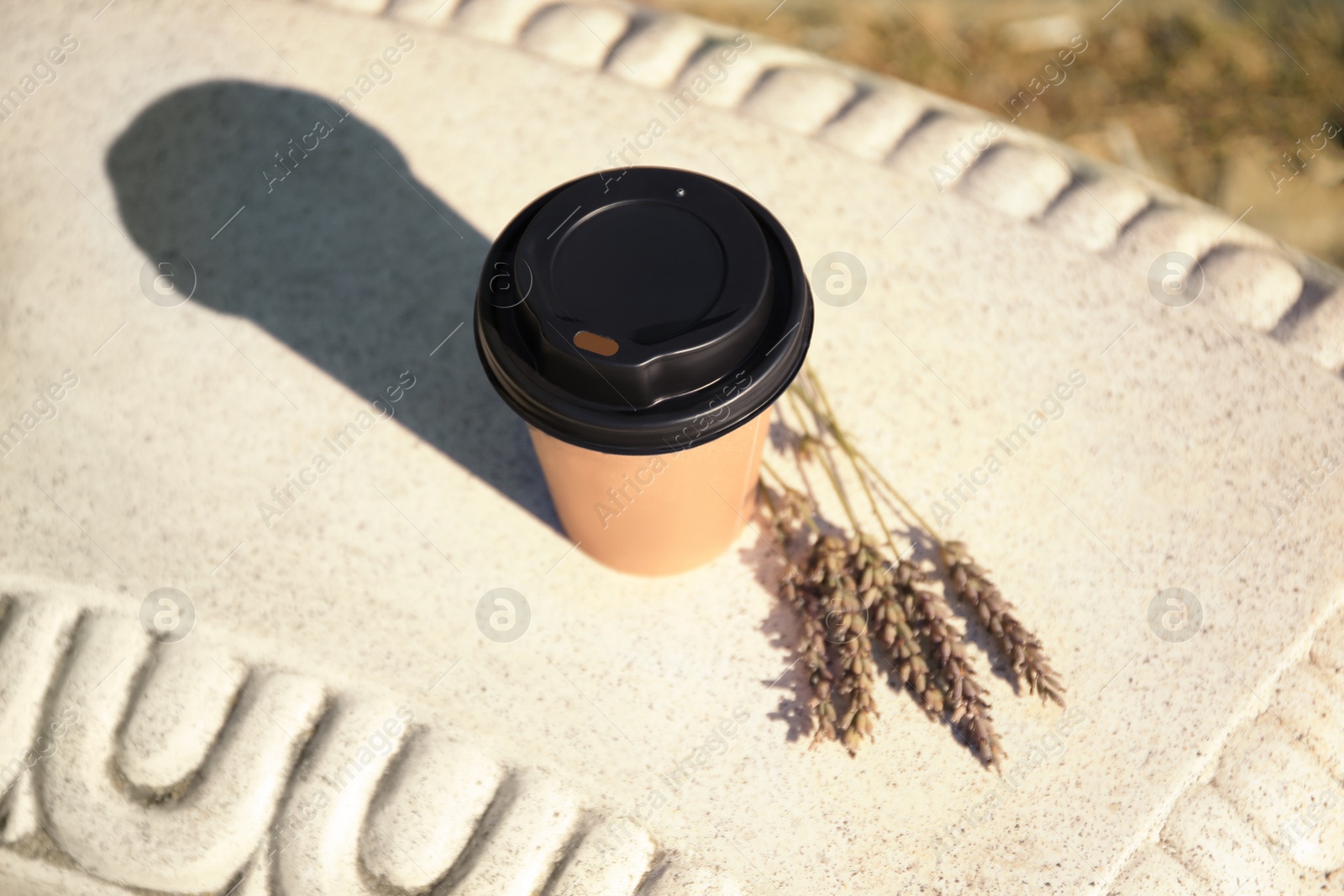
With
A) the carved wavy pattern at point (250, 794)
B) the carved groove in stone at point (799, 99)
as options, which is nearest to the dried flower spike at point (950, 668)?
the carved wavy pattern at point (250, 794)

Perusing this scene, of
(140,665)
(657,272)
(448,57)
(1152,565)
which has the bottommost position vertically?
(140,665)

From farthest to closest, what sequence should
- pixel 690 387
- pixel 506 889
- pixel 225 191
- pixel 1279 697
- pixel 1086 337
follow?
pixel 225 191, pixel 1086 337, pixel 1279 697, pixel 506 889, pixel 690 387

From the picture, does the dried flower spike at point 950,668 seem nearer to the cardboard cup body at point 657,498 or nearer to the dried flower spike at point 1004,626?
the dried flower spike at point 1004,626

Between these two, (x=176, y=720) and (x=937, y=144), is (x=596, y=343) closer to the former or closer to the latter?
(x=176, y=720)

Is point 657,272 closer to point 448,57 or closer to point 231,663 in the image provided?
A: point 231,663

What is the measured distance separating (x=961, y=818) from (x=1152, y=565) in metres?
0.66

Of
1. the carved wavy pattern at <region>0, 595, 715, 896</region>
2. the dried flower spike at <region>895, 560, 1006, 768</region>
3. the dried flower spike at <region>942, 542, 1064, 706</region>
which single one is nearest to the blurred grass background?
the dried flower spike at <region>942, 542, 1064, 706</region>

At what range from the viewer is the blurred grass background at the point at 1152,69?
11.7 ft

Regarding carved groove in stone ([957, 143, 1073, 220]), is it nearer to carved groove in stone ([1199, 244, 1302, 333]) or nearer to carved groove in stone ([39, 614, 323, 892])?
carved groove in stone ([1199, 244, 1302, 333])

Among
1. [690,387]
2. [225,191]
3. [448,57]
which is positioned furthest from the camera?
[448,57]

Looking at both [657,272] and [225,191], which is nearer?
[657,272]

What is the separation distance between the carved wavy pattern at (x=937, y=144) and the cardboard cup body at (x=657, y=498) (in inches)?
39.3

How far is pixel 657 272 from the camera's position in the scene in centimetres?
145

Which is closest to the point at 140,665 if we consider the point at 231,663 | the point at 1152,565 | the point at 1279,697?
the point at 231,663
